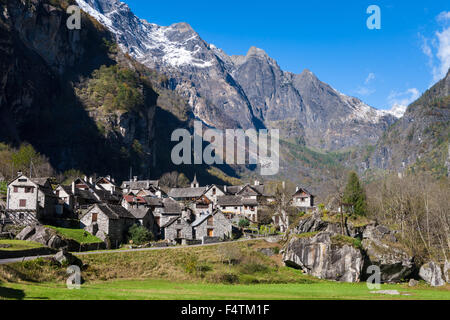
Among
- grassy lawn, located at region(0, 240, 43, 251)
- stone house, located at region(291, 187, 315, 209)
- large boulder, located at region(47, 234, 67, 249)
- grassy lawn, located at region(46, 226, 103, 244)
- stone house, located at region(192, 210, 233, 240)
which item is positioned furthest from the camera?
stone house, located at region(291, 187, 315, 209)

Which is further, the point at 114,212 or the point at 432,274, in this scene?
the point at 114,212

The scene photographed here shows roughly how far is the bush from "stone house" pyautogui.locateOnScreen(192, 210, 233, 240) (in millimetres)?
8581

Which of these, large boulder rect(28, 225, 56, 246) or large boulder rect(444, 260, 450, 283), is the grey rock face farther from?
large boulder rect(444, 260, 450, 283)

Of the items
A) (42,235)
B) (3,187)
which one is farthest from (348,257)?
(3,187)

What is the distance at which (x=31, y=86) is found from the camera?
152 metres

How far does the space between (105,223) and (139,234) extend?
6042mm

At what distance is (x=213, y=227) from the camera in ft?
260

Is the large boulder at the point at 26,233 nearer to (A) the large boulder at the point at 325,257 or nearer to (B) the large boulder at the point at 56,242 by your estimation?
(B) the large boulder at the point at 56,242

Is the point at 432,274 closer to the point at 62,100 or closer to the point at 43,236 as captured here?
the point at 43,236

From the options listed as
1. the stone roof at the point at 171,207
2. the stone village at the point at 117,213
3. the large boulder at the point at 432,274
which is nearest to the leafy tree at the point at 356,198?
the stone village at the point at 117,213

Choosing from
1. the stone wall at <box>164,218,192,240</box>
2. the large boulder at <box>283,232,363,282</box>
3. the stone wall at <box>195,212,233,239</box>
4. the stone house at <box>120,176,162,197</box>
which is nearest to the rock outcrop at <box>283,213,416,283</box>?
the large boulder at <box>283,232,363,282</box>

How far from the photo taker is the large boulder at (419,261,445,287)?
5908cm

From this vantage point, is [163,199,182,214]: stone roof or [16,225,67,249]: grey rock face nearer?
[16,225,67,249]: grey rock face
